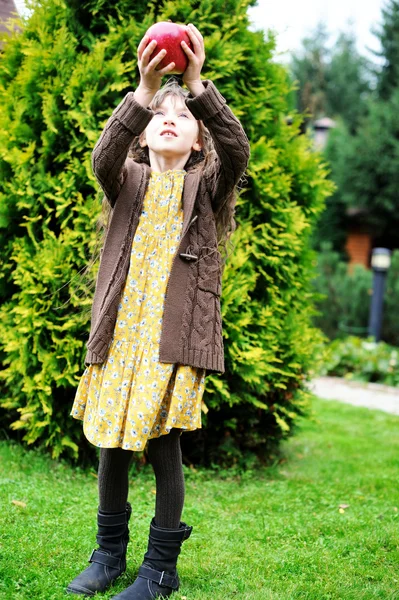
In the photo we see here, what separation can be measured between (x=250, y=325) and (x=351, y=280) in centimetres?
800

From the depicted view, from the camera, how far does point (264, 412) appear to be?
4.23 metres

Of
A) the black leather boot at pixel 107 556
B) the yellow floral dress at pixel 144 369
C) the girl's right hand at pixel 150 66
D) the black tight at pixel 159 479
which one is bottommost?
the black leather boot at pixel 107 556

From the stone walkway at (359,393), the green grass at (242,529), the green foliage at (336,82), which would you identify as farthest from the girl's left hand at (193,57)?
the green foliage at (336,82)

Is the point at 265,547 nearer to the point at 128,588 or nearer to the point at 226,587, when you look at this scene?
the point at 226,587

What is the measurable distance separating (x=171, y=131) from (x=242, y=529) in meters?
1.85

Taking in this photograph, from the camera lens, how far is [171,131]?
2.45m

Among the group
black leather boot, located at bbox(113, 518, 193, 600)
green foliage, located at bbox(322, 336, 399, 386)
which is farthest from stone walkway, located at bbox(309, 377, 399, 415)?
black leather boot, located at bbox(113, 518, 193, 600)

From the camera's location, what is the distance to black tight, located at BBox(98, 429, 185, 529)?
7.60ft

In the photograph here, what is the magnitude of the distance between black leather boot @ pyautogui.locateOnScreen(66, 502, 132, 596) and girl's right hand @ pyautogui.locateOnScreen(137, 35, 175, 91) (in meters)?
1.50

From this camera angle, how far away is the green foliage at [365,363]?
860 centimetres

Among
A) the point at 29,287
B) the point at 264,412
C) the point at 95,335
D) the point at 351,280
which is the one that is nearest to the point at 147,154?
the point at 95,335

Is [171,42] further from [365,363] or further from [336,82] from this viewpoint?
[336,82]

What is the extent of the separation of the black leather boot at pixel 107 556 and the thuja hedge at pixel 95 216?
53.6 inches

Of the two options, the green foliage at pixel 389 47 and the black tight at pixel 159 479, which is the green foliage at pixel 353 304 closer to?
the black tight at pixel 159 479
